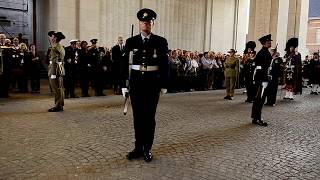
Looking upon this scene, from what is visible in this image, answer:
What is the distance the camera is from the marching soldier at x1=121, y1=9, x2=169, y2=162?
5363 mm

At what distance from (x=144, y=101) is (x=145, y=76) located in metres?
0.38

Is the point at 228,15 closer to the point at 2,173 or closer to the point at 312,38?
the point at 2,173

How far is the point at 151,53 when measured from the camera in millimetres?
5355

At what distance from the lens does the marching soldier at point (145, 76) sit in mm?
5363

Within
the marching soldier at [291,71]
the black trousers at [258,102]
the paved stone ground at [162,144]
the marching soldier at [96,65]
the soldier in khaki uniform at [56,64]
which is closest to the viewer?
the paved stone ground at [162,144]

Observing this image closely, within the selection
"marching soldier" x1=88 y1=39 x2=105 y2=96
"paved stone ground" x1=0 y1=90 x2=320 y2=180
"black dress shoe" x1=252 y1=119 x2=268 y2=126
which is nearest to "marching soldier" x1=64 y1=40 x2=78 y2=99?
"marching soldier" x1=88 y1=39 x2=105 y2=96

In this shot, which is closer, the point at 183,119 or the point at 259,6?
the point at 183,119

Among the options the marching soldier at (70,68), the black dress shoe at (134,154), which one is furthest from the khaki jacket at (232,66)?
the black dress shoe at (134,154)

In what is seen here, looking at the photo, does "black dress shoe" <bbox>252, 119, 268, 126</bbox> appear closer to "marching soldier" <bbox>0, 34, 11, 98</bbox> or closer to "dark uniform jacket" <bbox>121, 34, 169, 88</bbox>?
"dark uniform jacket" <bbox>121, 34, 169, 88</bbox>

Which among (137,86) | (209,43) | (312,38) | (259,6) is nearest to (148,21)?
(137,86)

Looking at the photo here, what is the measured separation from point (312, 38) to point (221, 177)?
49082mm

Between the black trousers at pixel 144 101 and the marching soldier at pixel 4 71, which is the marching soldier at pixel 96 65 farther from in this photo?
the black trousers at pixel 144 101

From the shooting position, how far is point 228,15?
2619cm

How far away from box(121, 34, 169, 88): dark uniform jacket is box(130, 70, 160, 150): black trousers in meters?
0.13
